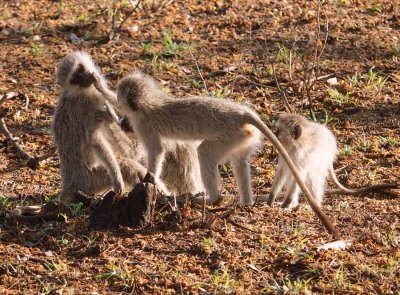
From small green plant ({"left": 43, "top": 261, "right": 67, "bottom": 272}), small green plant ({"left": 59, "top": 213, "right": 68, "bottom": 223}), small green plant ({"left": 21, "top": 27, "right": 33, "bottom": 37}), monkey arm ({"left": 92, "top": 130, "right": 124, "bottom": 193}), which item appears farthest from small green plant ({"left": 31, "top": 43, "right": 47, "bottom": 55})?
small green plant ({"left": 43, "top": 261, "right": 67, "bottom": 272})

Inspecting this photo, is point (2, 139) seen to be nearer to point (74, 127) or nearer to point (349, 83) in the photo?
point (74, 127)

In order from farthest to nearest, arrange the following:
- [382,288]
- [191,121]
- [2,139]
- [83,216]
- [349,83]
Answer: [349,83]
[2,139]
[191,121]
[83,216]
[382,288]

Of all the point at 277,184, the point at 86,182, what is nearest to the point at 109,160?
the point at 86,182

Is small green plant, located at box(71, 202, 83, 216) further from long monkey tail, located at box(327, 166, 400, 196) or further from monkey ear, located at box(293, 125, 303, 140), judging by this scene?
long monkey tail, located at box(327, 166, 400, 196)

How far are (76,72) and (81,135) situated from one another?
60cm

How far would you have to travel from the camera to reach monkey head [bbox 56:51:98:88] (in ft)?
27.9

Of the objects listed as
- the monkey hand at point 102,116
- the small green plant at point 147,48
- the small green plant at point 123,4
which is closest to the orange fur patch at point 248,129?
the monkey hand at point 102,116

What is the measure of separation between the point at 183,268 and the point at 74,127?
7.93 feet

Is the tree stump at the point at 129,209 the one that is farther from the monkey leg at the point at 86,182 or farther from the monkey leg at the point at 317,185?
the monkey leg at the point at 317,185

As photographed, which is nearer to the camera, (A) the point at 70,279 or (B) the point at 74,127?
(A) the point at 70,279

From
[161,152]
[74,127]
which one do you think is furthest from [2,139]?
[161,152]

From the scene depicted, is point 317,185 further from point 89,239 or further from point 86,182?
point 89,239

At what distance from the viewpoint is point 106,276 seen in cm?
657

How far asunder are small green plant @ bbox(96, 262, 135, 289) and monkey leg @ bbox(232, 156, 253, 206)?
1788 mm
